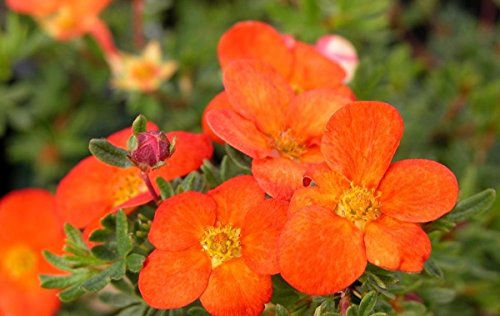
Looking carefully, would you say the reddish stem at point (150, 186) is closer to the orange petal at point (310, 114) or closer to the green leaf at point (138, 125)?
the green leaf at point (138, 125)

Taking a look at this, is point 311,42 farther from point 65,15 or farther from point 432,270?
point 432,270

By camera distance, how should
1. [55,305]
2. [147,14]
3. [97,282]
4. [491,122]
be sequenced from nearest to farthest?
1. [97,282]
2. [55,305]
3. [491,122]
4. [147,14]

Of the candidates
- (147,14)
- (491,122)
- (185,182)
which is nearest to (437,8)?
(491,122)

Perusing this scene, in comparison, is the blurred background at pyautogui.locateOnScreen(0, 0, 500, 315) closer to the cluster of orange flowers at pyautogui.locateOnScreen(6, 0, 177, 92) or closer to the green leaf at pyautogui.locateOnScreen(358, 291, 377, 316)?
the cluster of orange flowers at pyautogui.locateOnScreen(6, 0, 177, 92)

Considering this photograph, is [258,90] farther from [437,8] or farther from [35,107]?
[437,8]

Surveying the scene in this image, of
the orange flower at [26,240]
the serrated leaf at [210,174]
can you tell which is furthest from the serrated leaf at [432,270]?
the orange flower at [26,240]

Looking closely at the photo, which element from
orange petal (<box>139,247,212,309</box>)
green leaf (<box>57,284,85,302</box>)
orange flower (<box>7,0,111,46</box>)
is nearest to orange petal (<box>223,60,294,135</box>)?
orange petal (<box>139,247,212,309</box>)
